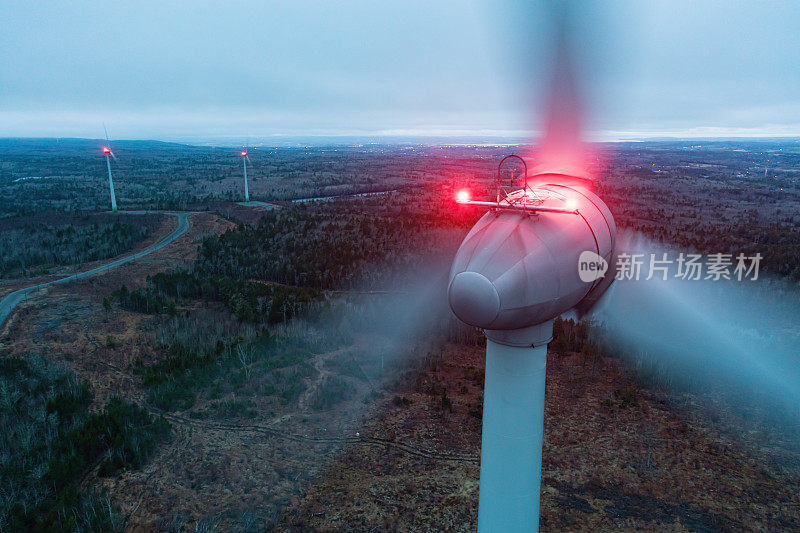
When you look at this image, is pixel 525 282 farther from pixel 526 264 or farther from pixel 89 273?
pixel 89 273

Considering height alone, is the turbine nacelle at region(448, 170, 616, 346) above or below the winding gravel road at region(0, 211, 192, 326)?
above

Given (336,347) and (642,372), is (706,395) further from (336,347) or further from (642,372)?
(336,347)

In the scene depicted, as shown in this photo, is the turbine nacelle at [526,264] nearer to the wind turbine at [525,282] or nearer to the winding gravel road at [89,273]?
the wind turbine at [525,282]

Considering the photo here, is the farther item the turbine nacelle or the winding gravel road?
the winding gravel road

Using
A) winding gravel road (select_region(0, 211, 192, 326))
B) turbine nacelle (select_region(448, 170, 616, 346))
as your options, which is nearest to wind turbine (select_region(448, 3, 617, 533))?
turbine nacelle (select_region(448, 170, 616, 346))

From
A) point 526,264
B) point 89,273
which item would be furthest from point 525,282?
point 89,273

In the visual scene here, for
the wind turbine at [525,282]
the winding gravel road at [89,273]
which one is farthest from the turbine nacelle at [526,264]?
the winding gravel road at [89,273]

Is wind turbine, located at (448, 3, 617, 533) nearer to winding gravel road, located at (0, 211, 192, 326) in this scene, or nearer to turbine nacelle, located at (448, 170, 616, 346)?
turbine nacelle, located at (448, 170, 616, 346)

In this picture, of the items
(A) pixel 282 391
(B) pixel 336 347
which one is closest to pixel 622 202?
(B) pixel 336 347

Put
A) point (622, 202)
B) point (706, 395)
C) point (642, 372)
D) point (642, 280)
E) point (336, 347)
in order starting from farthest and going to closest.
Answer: point (622, 202) < point (336, 347) < point (642, 372) < point (706, 395) < point (642, 280)

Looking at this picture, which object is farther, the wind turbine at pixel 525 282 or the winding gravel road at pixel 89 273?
the winding gravel road at pixel 89 273

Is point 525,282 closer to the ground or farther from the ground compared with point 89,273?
farther from the ground
